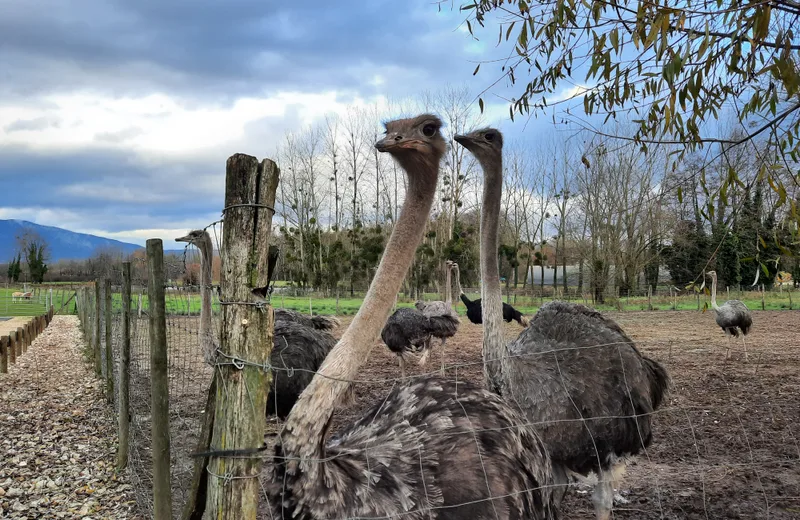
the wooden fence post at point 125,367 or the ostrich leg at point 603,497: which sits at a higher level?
the wooden fence post at point 125,367

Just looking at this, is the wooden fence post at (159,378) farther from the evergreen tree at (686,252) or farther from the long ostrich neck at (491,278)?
the evergreen tree at (686,252)

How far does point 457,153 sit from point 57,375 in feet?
88.4

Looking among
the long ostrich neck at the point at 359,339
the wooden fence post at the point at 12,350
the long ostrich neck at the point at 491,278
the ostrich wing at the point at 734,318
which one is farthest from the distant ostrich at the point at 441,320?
the long ostrich neck at the point at 359,339

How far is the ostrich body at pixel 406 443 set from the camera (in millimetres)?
2254

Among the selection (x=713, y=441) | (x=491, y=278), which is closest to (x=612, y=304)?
(x=713, y=441)

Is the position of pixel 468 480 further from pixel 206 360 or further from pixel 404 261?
pixel 206 360

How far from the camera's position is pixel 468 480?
262cm

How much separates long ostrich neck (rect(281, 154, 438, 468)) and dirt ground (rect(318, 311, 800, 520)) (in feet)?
0.58

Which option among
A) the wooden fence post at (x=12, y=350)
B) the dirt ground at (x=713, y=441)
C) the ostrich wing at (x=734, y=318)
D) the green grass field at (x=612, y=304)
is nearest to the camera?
the dirt ground at (x=713, y=441)

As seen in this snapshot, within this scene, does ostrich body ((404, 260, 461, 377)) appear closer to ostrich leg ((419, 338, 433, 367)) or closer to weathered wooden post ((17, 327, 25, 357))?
ostrich leg ((419, 338, 433, 367))

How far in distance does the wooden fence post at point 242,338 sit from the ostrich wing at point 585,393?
205 cm

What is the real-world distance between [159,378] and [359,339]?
1.05 m

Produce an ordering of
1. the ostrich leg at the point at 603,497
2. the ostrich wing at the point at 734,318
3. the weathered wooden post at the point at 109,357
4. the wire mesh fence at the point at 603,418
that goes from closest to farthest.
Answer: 1. the wire mesh fence at the point at 603,418
2. the ostrich leg at the point at 603,497
3. the weathered wooden post at the point at 109,357
4. the ostrich wing at the point at 734,318

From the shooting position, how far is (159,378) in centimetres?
294
